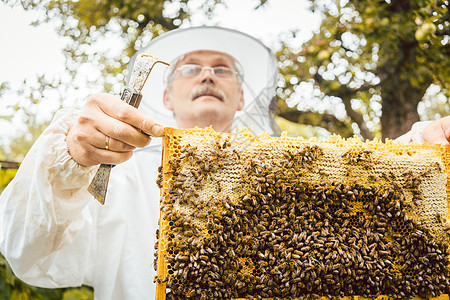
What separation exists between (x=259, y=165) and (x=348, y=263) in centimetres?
67

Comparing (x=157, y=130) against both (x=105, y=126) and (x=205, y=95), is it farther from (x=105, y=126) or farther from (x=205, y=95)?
(x=205, y=95)

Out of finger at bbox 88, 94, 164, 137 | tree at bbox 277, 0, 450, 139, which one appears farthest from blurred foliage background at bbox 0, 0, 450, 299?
finger at bbox 88, 94, 164, 137

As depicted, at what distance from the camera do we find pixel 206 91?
328 centimetres

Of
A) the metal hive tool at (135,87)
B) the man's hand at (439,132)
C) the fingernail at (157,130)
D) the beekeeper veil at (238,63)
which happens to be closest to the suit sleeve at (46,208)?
the metal hive tool at (135,87)

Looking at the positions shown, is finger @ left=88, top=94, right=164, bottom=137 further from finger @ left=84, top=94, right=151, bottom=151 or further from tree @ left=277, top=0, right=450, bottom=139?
tree @ left=277, top=0, right=450, bottom=139

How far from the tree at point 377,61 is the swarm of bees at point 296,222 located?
7.10ft

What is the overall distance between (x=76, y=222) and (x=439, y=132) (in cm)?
271

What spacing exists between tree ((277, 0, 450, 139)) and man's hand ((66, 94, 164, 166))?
292 centimetres

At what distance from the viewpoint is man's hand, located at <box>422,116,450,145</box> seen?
2.15 m

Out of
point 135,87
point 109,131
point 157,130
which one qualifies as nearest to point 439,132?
point 157,130

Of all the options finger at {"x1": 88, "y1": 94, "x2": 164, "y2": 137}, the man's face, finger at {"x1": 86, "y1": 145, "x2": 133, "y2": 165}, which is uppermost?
the man's face

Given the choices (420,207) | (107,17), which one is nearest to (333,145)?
(420,207)

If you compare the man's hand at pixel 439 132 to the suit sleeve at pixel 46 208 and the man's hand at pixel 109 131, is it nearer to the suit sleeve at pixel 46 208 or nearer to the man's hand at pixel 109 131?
the man's hand at pixel 109 131

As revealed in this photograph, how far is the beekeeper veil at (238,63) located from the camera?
11.2ft
